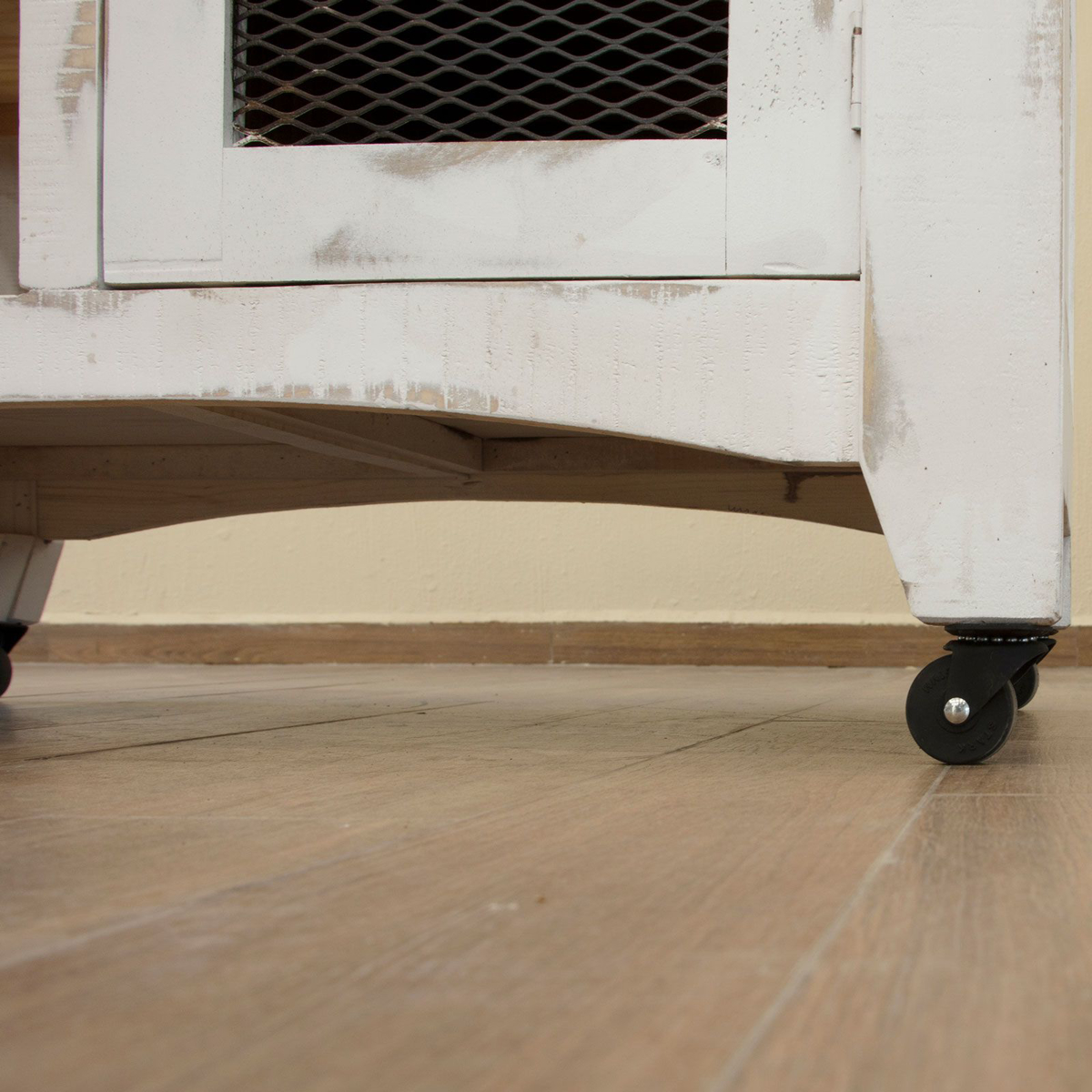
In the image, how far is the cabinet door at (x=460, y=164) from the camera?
0.70 metres

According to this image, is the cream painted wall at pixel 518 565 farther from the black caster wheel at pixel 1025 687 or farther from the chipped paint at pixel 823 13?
the chipped paint at pixel 823 13

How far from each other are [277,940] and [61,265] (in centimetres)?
55

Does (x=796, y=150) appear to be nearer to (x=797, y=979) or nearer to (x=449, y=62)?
(x=449, y=62)

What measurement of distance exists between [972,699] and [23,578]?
0.87 metres

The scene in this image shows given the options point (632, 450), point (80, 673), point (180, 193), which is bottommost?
point (80, 673)

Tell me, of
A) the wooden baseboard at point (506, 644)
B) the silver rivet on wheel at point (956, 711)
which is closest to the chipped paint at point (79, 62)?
the silver rivet on wheel at point (956, 711)

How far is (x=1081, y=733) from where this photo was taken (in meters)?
0.94

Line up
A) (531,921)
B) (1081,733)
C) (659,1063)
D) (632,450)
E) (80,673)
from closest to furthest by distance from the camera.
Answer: (659,1063) → (531,921) → (1081,733) → (632,450) → (80,673)

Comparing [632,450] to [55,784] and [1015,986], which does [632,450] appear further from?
[1015,986]

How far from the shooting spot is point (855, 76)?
695 mm

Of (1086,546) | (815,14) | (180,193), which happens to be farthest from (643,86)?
(1086,546)

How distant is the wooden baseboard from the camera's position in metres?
2.19

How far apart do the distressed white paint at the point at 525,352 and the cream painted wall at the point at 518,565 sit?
5.21ft

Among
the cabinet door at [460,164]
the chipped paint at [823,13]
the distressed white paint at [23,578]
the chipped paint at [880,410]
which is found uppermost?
the chipped paint at [823,13]
